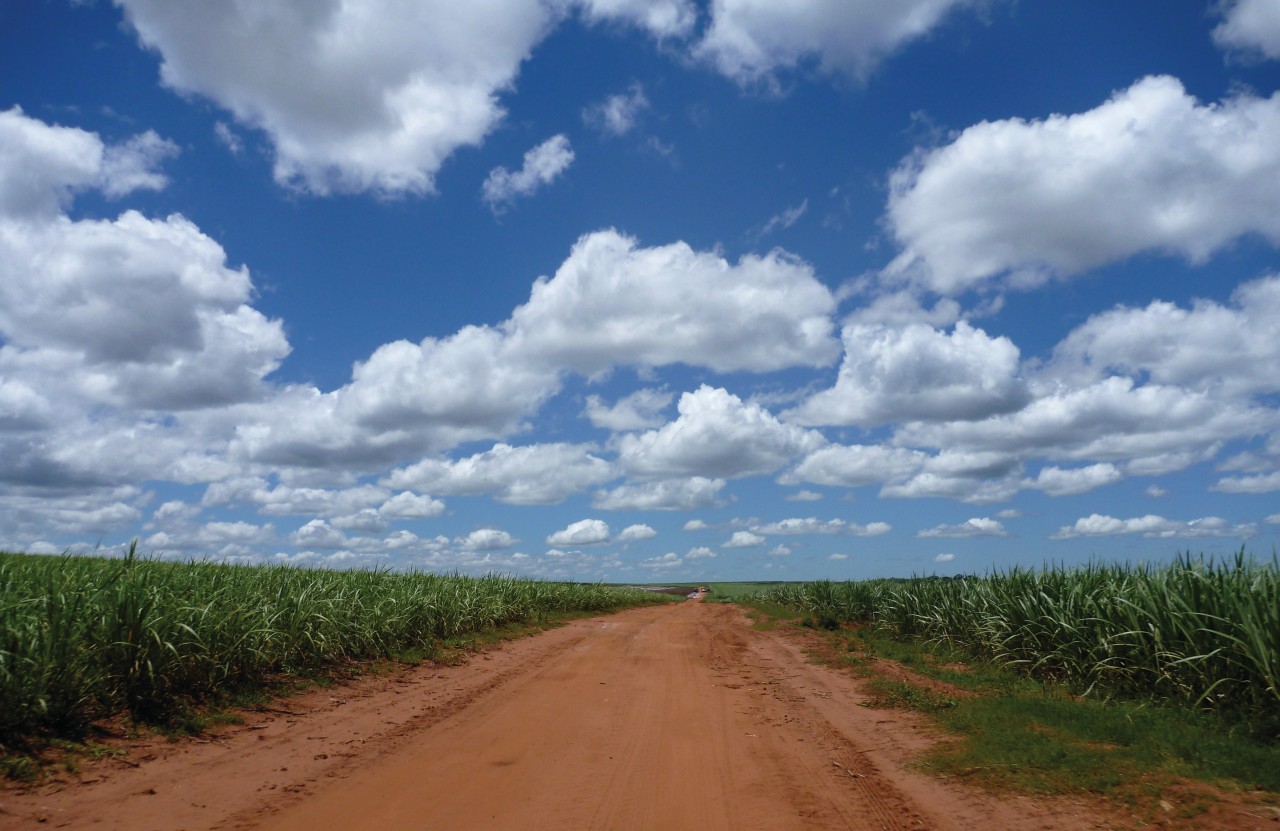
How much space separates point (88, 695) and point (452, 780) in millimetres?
3853

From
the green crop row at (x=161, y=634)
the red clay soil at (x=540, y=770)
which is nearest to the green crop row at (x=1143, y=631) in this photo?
the red clay soil at (x=540, y=770)

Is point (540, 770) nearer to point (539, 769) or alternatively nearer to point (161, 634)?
point (539, 769)

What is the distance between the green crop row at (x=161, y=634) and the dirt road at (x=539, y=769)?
34.0 inches

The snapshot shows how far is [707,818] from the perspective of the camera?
5699mm

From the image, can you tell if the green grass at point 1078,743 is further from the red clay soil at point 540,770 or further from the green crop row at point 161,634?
the green crop row at point 161,634

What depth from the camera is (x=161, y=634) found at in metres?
7.98

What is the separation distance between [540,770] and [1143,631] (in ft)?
28.8

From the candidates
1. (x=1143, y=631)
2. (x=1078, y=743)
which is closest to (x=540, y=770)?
(x=1078, y=743)

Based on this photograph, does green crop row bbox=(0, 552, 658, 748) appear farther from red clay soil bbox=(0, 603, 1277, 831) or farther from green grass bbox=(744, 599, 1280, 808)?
green grass bbox=(744, 599, 1280, 808)

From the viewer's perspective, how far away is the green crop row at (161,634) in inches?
264

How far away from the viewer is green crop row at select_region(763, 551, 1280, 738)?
26.7ft

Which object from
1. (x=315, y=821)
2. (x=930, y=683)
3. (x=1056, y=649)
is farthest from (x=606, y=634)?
(x=315, y=821)

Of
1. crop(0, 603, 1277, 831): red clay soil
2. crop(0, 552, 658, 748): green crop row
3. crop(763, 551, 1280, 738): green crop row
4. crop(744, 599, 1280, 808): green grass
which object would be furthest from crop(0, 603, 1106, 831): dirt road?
crop(763, 551, 1280, 738): green crop row

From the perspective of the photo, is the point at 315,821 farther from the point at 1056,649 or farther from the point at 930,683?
the point at 1056,649
